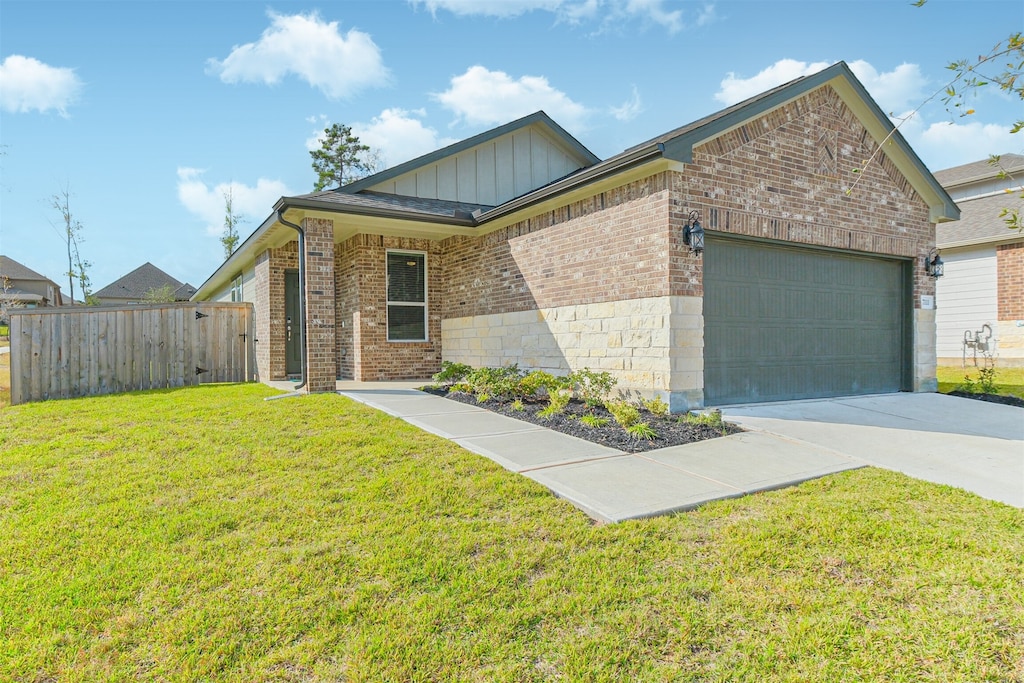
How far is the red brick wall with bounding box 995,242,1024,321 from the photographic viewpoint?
14617 mm

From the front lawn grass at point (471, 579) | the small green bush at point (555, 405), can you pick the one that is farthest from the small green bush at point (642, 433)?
the front lawn grass at point (471, 579)

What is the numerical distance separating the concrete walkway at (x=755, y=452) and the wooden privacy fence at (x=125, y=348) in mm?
4833

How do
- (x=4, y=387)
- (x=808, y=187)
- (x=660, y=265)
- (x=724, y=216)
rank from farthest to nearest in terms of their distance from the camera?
(x=4, y=387), (x=808, y=187), (x=724, y=216), (x=660, y=265)

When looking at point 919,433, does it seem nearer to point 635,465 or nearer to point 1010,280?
point 635,465

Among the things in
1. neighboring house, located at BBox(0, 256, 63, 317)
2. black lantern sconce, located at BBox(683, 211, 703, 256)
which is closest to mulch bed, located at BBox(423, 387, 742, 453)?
black lantern sconce, located at BBox(683, 211, 703, 256)

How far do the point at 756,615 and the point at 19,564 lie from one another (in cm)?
391

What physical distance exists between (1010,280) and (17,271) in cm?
5335

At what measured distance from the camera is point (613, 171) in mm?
7117

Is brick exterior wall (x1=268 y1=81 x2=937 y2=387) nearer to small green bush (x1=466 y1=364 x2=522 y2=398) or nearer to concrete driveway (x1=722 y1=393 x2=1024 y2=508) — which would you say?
small green bush (x1=466 y1=364 x2=522 y2=398)

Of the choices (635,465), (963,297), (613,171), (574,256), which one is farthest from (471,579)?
(963,297)

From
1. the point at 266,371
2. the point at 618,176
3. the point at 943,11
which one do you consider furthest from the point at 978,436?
the point at 266,371

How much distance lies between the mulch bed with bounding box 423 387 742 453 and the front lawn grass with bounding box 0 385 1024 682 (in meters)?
1.44

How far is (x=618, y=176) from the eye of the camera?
23.6ft

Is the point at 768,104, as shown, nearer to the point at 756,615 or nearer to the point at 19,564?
the point at 756,615
